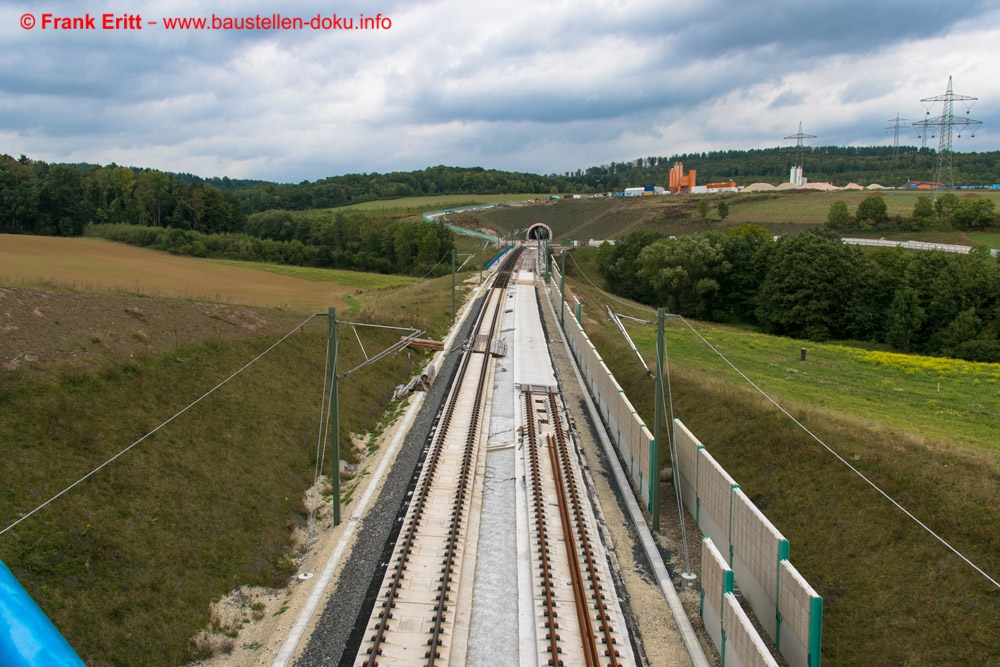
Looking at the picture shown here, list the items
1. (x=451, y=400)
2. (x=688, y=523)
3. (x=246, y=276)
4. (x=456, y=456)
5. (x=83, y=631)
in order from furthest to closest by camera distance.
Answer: (x=246, y=276), (x=451, y=400), (x=456, y=456), (x=688, y=523), (x=83, y=631)

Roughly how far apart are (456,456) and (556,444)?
149 inches

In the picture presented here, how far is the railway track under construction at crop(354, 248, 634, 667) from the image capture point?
12336 mm

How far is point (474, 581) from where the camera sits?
14.9 m

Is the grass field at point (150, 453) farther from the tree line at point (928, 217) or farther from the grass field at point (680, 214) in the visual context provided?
the tree line at point (928, 217)

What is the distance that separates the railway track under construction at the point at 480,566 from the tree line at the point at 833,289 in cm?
3756

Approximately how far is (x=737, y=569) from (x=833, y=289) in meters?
48.5

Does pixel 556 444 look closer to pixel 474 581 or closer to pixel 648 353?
pixel 474 581

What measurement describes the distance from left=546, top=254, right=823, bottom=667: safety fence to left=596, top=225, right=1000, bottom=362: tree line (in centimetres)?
3810

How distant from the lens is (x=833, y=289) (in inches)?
2183

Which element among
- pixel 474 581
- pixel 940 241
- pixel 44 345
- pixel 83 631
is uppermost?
pixel 940 241

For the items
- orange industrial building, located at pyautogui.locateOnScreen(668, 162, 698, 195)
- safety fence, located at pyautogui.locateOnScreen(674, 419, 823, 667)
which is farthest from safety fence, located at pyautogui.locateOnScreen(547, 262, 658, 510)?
orange industrial building, located at pyautogui.locateOnScreen(668, 162, 698, 195)

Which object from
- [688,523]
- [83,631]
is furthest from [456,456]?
[83,631]

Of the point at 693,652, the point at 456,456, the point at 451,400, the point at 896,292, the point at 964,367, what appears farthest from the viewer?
the point at 896,292

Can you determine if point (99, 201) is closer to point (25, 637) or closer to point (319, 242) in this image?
point (319, 242)
